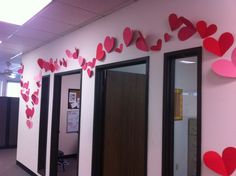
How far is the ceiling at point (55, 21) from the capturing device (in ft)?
8.39

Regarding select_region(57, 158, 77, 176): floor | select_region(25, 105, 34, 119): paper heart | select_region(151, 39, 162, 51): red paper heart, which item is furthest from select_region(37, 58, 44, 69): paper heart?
select_region(151, 39, 162, 51): red paper heart

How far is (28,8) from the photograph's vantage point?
268 centimetres

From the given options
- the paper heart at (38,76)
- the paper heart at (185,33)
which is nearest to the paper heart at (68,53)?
the paper heart at (38,76)

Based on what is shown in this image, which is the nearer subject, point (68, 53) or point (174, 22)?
point (174, 22)

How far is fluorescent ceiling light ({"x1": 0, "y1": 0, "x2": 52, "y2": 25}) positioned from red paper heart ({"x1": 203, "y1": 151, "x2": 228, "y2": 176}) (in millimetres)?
2091

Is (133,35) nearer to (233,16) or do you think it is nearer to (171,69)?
(171,69)

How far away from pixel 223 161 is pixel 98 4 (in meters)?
1.91

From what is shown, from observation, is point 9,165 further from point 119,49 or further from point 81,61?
point 119,49

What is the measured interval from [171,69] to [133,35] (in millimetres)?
598

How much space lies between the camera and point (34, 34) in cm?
375

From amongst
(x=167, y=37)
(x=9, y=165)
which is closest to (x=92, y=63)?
(x=167, y=37)

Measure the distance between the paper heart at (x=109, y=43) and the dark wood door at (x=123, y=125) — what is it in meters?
0.37

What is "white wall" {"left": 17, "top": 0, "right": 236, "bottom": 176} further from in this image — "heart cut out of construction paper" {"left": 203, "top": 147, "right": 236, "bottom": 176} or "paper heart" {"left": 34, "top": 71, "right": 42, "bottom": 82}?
"paper heart" {"left": 34, "top": 71, "right": 42, "bottom": 82}

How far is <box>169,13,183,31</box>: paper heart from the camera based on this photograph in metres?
1.93
